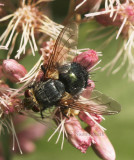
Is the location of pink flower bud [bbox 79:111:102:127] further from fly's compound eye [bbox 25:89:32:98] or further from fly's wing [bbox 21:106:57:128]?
fly's compound eye [bbox 25:89:32:98]

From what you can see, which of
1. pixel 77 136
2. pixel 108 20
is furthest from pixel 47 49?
pixel 77 136

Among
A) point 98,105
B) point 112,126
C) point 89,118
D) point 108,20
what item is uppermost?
point 108,20

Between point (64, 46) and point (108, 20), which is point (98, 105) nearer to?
point (64, 46)

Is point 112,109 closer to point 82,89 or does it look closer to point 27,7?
point 82,89

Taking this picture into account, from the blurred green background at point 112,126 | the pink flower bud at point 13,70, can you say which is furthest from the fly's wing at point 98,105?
the blurred green background at point 112,126

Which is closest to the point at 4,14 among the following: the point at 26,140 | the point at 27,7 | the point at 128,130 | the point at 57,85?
the point at 27,7

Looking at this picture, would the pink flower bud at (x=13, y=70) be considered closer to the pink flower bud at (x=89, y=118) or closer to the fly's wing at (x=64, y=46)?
the fly's wing at (x=64, y=46)

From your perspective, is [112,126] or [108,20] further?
[112,126]
